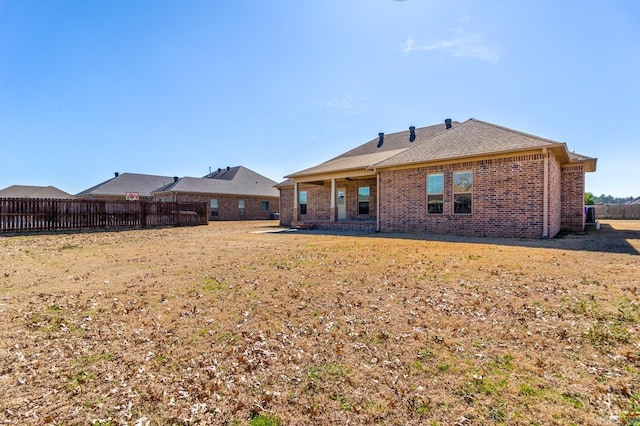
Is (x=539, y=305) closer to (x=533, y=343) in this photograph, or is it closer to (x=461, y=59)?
(x=533, y=343)

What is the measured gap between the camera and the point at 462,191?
521 inches

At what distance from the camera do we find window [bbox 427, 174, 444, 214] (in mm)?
13773

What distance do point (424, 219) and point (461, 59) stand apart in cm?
672

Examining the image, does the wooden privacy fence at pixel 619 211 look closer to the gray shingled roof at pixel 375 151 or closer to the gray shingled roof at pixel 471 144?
the gray shingled roof at pixel 375 151

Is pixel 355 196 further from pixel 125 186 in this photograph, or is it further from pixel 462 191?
pixel 125 186

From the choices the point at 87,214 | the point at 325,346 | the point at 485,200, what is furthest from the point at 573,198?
the point at 87,214

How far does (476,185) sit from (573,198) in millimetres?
6875

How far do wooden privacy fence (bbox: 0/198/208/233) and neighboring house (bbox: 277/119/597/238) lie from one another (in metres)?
10.0

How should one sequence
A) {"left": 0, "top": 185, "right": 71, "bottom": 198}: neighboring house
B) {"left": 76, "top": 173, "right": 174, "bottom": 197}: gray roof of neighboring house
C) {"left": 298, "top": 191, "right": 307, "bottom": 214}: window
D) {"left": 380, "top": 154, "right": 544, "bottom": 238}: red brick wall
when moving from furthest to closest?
{"left": 0, "top": 185, "right": 71, "bottom": 198}: neighboring house → {"left": 76, "top": 173, "right": 174, "bottom": 197}: gray roof of neighboring house → {"left": 298, "top": 191, "right": 307, "bottom": 214}: window → {"left": 380, "top": 154, "right": 544, "bottom": 238}: red brick wall

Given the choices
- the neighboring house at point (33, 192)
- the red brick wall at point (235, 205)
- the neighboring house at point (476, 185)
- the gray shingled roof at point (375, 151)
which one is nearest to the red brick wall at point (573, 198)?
the neighboring house at point (476, 185)

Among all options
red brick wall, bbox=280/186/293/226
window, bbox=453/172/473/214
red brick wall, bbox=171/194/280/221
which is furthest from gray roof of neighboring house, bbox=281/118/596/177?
red brick wall, bbox=171/194/280/221

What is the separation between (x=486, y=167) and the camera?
41.1 ft

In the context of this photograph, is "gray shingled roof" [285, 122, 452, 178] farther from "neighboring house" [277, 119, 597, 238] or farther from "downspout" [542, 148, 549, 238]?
"downspout" [542, 148, 549, 238]

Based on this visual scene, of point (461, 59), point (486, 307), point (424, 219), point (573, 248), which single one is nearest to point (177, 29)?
point (461, 59)
